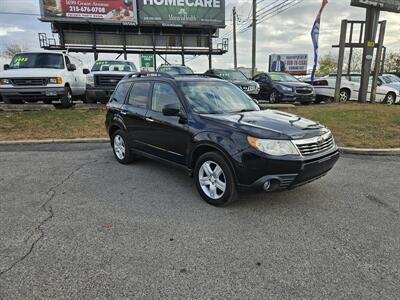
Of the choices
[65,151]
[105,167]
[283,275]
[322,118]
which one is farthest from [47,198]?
[322,118]

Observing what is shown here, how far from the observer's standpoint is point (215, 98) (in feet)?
14.6

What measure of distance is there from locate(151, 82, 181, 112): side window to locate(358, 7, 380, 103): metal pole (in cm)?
1218

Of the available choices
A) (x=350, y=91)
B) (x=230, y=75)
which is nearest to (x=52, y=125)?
(x=230, y=75)

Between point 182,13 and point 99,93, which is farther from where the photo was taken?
point 182,13

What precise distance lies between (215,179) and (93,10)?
101 feet

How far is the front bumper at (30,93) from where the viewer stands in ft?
31.5

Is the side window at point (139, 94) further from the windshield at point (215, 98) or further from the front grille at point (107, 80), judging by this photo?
the front grille at point (107, 80)

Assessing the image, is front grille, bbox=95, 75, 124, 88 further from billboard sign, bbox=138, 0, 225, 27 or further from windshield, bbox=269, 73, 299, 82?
billboard sign, bbox=138, 0, 225, 27

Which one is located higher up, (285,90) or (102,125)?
(285,90)

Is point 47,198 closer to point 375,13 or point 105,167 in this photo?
point 105,167

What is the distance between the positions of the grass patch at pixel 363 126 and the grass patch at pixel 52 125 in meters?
6.31

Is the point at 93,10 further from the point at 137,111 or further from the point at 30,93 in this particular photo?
the point at 137,111

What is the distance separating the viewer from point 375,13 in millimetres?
13023

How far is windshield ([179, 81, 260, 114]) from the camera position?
420cm
